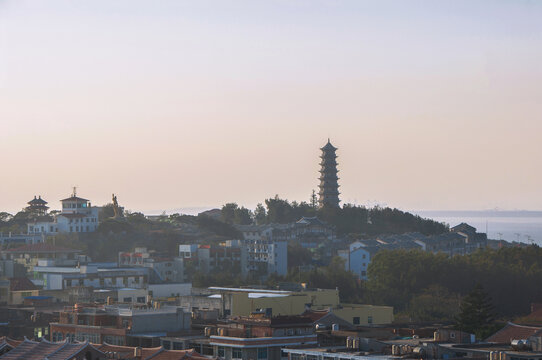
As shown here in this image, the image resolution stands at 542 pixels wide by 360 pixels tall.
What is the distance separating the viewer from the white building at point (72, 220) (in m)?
114

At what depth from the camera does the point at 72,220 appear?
114 m

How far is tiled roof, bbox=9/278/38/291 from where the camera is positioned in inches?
3189

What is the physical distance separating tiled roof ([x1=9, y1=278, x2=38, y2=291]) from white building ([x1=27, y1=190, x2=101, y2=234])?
30.8m

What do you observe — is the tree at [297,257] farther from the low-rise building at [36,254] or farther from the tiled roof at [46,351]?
the tiled roof at [46,351]

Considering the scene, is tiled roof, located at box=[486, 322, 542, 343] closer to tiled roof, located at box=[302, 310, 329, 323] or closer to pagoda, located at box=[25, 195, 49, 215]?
tiled roof, located at box=[302, 310, 329, 323]

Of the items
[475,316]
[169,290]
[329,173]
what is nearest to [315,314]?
[475,316]

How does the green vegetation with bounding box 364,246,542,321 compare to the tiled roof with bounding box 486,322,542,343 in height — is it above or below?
above

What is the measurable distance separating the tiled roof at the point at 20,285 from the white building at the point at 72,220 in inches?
1211

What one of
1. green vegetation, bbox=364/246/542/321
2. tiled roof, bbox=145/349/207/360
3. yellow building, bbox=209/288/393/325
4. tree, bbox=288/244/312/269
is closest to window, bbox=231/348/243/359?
tiled roof, bbox=145/349/207/360

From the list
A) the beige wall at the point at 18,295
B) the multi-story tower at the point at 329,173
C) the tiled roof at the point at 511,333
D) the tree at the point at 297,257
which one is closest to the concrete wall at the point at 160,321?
the tiled roof at the point at 511,333

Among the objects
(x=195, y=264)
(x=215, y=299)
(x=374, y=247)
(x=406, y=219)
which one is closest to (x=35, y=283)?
(x=195, y=264)

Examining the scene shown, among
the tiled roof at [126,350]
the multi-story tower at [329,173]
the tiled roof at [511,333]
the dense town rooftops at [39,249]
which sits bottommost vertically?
the tiled roof at [511,333]

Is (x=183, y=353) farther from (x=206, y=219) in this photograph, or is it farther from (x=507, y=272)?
(x=206, y=219)

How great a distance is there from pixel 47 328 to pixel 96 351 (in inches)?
751
